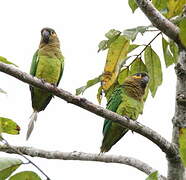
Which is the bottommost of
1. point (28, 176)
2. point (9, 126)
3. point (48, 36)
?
point (28, 176)

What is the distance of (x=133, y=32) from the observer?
226cm

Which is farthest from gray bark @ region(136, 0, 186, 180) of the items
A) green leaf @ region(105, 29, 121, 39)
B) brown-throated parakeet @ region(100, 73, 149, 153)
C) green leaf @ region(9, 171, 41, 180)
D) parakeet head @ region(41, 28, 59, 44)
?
parakeet head @ region(41, 28, 59, 44)

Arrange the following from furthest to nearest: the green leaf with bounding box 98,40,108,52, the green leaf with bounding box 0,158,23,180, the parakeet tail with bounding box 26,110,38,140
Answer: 1. the parakeet tail with bounding box 26,110,38,140
2. the green leaf with bounding box 98,40,108,52
3. the green leaf with bounding box 0,158,23,180

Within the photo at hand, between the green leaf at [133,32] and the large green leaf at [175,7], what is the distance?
22cm

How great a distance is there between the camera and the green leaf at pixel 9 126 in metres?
2.17

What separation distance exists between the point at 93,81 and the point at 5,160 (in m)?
1.08

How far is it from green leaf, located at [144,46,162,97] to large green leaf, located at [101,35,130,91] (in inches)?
9.0

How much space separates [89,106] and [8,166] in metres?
0.50

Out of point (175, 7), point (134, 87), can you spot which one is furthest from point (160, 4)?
point (134, 87)

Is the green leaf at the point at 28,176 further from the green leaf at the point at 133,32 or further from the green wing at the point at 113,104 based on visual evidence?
the green wing at the point at 113,104

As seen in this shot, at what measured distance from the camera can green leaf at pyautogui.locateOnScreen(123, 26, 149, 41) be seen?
7.38 ft

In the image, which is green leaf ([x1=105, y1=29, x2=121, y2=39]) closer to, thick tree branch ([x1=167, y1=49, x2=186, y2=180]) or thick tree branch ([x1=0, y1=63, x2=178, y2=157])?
thick tree branch ([x1=167, y1=49, x2=186, y2=180])

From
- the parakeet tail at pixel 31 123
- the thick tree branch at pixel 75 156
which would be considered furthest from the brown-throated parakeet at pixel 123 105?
the thick tree branch at pixel 75 156

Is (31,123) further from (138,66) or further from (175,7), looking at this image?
(175,7)
